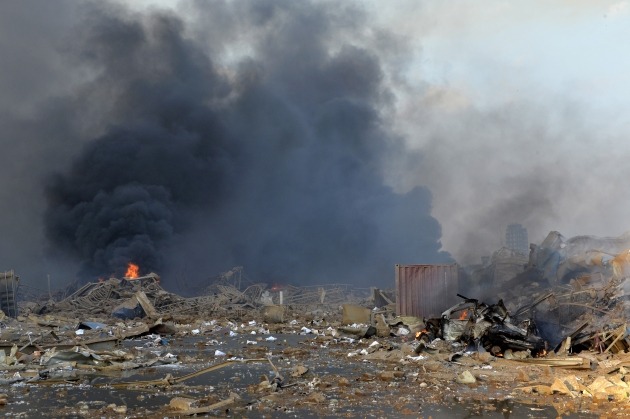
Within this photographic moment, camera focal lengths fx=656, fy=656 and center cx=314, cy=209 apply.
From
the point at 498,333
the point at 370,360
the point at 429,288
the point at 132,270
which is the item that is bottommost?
the point at 370,360

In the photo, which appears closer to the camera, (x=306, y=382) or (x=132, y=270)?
(x=306, y=382)

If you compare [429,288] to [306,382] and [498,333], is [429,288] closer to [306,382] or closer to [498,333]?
[498,333]

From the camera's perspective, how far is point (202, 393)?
384 inches

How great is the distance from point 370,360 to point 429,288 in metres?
7.76

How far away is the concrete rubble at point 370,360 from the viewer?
8.90 meters

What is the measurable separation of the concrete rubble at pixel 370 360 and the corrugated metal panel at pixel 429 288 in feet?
2.88

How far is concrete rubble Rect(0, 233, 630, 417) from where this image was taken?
8.90 m

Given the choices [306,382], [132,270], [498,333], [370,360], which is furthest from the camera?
[132,270]

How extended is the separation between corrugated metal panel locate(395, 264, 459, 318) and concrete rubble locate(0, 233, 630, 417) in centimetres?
88

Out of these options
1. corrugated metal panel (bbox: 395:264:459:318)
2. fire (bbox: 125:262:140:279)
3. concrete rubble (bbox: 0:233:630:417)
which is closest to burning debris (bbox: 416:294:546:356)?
concrete rubble (bbox: 0:233:630:417)

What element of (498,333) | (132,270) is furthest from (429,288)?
(132,270)

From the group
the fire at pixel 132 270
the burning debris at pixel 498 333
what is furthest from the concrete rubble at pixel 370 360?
the fire at pixel 132 270

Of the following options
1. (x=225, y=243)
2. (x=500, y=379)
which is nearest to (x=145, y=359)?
(x=500, y=379)

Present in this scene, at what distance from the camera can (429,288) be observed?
2064cm
